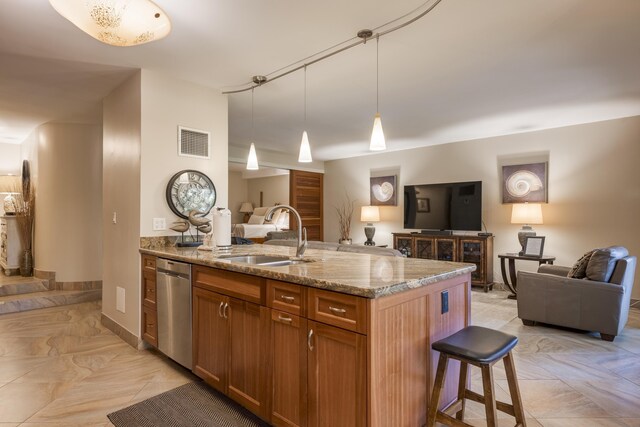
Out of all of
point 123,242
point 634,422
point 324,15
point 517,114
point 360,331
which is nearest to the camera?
point 360,331

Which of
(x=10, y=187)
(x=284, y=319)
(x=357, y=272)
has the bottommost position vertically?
(x=284, y=319)

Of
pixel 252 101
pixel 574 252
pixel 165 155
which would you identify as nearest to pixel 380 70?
pixel 252 101

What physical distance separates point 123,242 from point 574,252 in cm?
580

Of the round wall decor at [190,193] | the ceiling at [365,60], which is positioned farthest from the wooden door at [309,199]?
the round wall decor at [190,193]

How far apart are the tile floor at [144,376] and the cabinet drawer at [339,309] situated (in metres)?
1.24

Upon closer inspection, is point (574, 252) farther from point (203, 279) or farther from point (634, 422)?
point (203, 279)

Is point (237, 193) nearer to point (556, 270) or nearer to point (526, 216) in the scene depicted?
point (526, 216)

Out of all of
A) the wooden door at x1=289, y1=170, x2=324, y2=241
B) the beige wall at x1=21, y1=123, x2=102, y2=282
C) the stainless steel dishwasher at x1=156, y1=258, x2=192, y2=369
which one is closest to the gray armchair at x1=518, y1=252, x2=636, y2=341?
the stainless steel dishwasher at x1=156, y1=258, x2=192, y2=369

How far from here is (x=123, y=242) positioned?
347cm

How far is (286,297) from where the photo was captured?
Answer: 1.80m

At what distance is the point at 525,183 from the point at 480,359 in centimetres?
482

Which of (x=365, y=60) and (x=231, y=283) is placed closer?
(x=231, y=283)

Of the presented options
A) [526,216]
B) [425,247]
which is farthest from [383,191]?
[526,216]

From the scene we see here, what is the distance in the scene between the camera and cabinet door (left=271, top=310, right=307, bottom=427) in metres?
1.70
